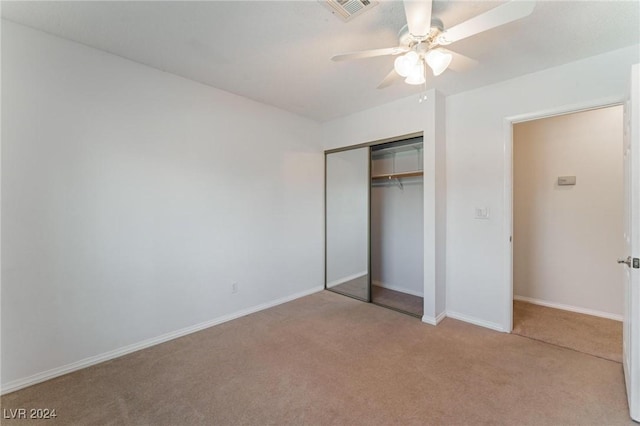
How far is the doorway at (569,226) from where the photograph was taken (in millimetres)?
2945

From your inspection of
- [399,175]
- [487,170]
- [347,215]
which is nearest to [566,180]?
[487,170]

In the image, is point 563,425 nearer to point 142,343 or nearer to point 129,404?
point 129,404

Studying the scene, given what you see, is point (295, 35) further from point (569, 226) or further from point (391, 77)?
point (569, 226)

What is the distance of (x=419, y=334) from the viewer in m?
2.69

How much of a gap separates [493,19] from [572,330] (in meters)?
3.08

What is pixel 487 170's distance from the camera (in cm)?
282

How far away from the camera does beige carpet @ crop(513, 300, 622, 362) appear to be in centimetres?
239

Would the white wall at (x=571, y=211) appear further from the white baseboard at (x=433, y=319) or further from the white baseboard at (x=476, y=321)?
the white baseboard at (x=433, y=319)

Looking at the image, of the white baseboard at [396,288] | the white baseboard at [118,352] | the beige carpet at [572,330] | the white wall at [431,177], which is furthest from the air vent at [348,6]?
the white baseboard at [396,288]

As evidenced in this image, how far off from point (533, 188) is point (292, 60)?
11.2 ft

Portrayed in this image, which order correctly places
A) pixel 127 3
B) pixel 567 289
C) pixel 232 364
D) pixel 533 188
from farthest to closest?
pixel 533 188 < pixel 567 289 < pixel 232 364 < pixel 127 3

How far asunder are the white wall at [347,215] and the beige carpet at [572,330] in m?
1.88

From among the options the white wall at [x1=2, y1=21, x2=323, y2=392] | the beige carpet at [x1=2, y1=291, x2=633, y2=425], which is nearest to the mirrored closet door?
the white wall at [x1=2, y1=21, x2=323, y2=392]

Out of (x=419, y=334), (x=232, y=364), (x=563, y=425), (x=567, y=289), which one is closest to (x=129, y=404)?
(x=232, y=364)
